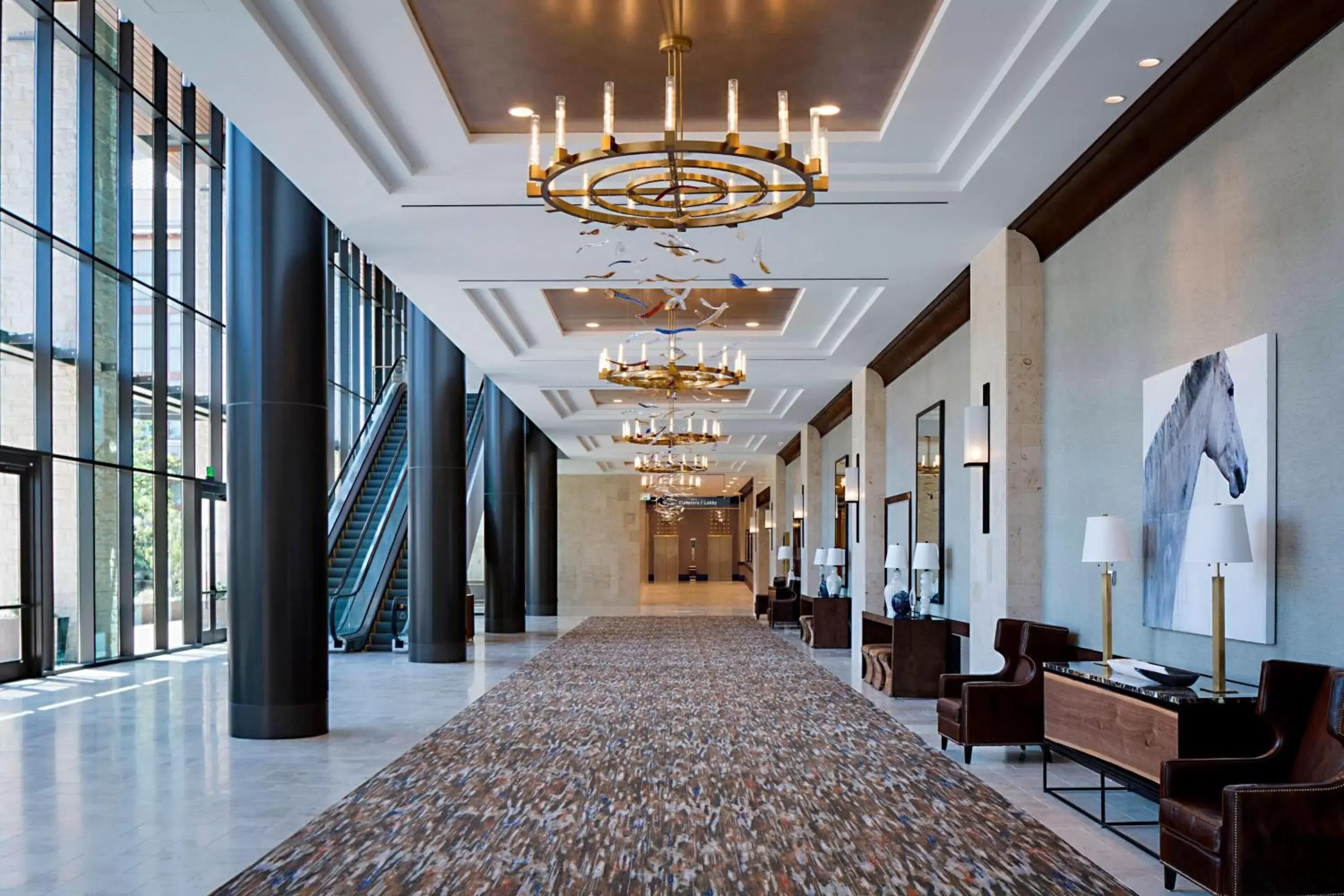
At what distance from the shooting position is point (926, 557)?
37.6 ft

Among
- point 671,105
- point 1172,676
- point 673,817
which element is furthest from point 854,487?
point 671,105

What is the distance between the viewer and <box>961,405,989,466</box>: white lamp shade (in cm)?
925

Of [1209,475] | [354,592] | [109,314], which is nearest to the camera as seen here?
[1209,475]

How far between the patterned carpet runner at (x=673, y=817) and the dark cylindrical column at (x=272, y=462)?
128 centimetres

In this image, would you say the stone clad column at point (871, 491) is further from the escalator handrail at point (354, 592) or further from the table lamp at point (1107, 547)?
the table lamp at point (1107, 547)

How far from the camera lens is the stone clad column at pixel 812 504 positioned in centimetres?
2266

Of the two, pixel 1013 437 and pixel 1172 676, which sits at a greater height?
pixel 1013 437

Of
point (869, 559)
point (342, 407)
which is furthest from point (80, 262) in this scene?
point (869, 559)

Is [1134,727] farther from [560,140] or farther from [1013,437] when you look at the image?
[560,140]

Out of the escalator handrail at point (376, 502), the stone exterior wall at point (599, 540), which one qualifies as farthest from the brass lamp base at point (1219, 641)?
the stone exterior wall at point (599, 540)

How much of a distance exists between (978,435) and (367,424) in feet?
48.9

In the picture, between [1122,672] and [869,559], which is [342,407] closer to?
[869,559]

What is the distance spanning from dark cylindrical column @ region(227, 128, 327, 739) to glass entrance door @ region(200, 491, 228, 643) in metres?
9.78

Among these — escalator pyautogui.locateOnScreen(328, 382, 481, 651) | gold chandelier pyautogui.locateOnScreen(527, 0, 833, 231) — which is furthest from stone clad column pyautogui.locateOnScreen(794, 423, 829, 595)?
gold chandelier pyautogui.locateOnScreen(527, 0, 833, 231)
